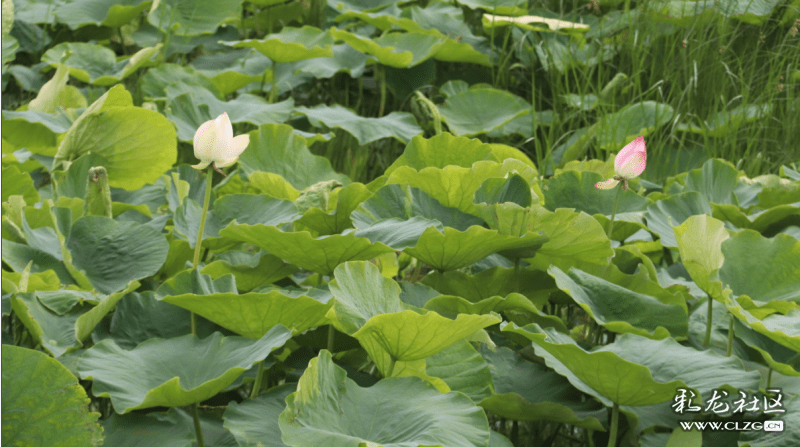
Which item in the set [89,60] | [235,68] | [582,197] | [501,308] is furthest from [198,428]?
[235,68]

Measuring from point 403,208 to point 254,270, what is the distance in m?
0.21

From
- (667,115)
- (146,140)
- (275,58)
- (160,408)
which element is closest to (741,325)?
(160,408)

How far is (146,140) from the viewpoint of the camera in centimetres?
107

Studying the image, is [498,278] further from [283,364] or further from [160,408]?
[160,408]

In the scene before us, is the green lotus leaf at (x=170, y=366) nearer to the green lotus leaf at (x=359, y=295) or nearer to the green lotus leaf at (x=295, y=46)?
the green lotus leaf at (x=359, y=295)

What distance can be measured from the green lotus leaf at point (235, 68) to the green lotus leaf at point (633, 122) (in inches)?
40.9

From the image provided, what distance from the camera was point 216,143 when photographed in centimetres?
71

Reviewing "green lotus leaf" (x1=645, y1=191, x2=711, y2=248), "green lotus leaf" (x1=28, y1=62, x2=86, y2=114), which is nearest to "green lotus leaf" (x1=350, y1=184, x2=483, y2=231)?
"green lotus leaf" (x1=645, y1=191, x2=711, y2=248)

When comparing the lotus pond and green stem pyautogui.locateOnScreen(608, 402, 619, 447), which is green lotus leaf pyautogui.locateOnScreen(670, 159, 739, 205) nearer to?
the lotus pond

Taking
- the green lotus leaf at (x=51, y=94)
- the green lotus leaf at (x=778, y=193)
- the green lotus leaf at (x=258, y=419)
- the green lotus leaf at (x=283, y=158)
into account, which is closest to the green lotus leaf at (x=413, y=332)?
the green lotus leaf at (x=258, y=419)

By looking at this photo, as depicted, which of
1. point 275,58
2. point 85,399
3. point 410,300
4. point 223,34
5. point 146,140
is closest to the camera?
point 85,399

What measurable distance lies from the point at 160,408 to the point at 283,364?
0.14 metres

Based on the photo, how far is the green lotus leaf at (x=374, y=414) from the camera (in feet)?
1.71

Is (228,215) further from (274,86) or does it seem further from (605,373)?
(274,86)
